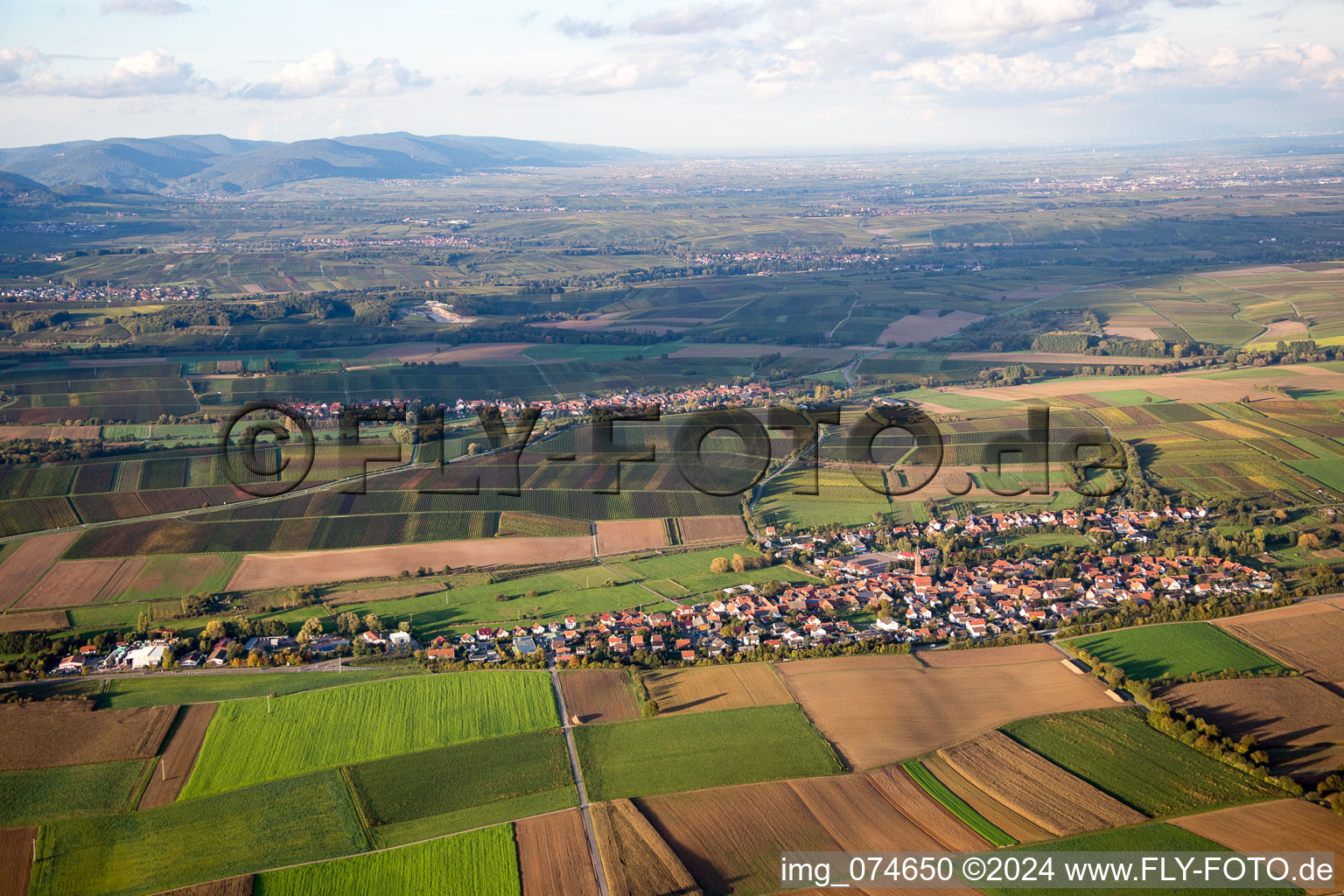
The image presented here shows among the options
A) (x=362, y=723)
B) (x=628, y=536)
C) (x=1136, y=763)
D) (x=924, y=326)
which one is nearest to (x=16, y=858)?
(x=362, y=723)

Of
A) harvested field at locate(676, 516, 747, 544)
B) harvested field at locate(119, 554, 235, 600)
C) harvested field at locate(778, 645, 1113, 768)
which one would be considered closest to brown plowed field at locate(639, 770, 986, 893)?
harvested field at locate(778, 645, 1113, 768)

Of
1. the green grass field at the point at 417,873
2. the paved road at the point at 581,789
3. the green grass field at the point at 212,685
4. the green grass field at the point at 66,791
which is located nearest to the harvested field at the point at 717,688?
the paved road at the point at 581,789

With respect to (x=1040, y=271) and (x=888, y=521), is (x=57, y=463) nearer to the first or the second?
(x=888, y=521)

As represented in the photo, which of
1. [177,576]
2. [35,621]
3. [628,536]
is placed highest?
[177,576]

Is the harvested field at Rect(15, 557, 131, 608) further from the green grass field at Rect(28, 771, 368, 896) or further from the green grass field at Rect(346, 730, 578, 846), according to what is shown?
the green grass field at Rect(346, 730, 578, 846)

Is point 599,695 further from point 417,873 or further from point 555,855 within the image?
point 417,873

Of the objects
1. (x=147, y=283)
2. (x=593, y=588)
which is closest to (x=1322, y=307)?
(x=593, y=588)
